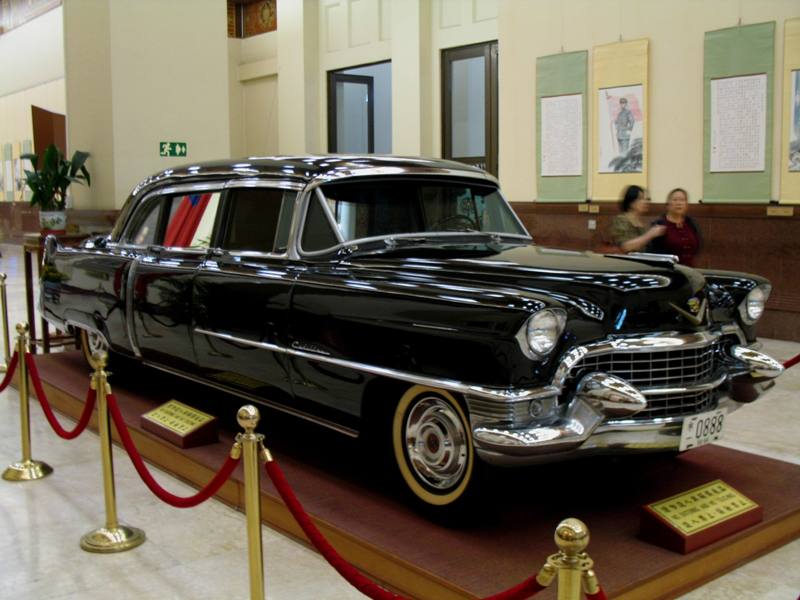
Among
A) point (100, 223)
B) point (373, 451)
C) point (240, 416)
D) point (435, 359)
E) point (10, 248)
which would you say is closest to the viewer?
point (240, 416)

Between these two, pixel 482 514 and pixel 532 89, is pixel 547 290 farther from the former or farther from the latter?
pixel 532 89

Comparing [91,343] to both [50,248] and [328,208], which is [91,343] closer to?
[50,248]

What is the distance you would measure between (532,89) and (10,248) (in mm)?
15997

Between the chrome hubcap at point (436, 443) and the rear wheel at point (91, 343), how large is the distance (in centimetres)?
312

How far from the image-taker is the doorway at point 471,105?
13539 millimetres

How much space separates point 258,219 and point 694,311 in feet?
7.56

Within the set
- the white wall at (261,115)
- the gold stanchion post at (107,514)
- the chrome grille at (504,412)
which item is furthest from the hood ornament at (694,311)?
the white wall at (261,115)

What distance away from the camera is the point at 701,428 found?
147 inches

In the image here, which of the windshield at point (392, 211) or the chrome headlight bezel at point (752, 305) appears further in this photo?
the windshield at point (392, 211)

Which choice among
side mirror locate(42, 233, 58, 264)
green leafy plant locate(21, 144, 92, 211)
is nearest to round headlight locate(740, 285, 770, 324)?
side mirror locate(42, 233, 58, 264)

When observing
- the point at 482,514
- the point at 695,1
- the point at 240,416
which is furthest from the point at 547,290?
the point at 695,1

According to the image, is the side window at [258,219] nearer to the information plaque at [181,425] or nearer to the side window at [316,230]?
the side window at [316,230]

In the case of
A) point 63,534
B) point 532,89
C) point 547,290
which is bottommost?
point 63,534

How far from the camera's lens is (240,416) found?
3.03 metres
